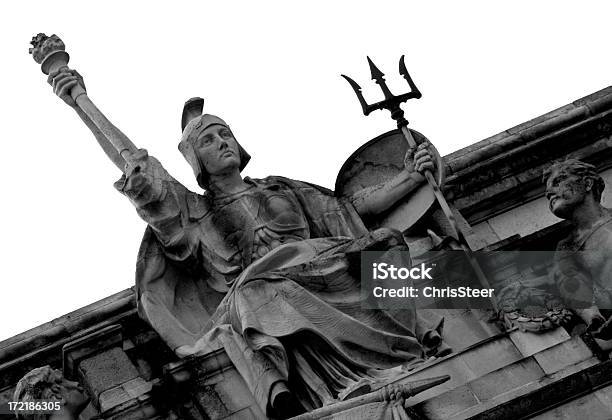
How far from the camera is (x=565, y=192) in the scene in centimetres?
1784

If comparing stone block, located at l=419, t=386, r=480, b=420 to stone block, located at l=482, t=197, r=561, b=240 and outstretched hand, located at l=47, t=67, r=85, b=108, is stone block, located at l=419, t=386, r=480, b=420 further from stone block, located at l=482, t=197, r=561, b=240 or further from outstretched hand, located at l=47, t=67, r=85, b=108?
outstretched hand, located at l=47, t=67, r=85, b=108

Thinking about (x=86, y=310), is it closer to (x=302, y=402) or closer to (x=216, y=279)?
(x=216, y=279)

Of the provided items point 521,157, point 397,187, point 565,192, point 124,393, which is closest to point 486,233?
point 521,157

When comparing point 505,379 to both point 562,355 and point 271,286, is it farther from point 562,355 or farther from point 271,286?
point 271,286

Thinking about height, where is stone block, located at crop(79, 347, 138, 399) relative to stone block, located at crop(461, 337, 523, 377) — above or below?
above

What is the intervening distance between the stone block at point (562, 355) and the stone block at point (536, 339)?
219 mm

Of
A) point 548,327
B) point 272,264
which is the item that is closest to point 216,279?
point 272,264

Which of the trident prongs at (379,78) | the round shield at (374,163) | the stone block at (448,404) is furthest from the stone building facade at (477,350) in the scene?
the trident prongs at (379,78)

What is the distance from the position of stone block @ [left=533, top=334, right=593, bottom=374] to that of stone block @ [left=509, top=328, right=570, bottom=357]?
0.22 m

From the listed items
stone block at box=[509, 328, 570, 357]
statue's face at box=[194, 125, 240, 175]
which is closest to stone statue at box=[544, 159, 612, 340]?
stone block at box=[509, 328, 570, 357]

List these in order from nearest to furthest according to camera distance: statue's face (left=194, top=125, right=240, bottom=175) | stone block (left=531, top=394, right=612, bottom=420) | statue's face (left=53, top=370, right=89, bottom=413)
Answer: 1. stone block (left=531, top=394, right=612, bottom=420)
2. statue's face (left=53, top=370, right=89, bottom=413)
3. statue's face (left=194, top=125, right=240, bottom=175)

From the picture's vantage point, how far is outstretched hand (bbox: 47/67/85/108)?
796 inches

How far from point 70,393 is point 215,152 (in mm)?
2877

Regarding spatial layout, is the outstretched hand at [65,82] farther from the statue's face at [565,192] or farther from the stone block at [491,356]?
the stone block at [491,356]
